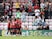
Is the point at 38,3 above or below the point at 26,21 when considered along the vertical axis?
above

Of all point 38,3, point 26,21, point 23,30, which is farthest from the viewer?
point 38,3

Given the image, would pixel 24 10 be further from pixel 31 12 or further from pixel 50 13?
pixel 50 13

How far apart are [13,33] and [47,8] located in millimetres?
3096

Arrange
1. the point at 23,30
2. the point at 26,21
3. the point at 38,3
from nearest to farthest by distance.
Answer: the point at 23,30 → the point at 26,21 → the point at 38,3

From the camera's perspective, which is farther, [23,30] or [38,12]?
[38,12]

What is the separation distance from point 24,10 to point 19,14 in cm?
54

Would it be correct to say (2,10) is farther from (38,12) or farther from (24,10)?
(38,12)

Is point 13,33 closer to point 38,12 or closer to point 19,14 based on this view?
point 19,14

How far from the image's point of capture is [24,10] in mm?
13141

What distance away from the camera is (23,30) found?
38.4 ft

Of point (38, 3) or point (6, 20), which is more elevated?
point (38, 3)

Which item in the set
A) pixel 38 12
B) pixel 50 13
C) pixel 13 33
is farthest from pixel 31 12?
pixel 13 33

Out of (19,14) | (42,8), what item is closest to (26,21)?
(19,14)

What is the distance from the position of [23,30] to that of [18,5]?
2.48 metres
